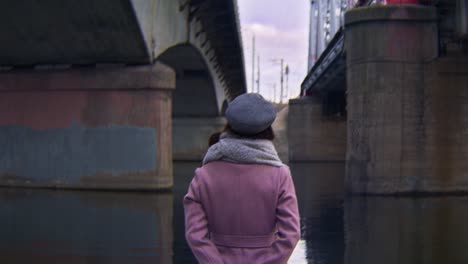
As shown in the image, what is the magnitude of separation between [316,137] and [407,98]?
86.3ft

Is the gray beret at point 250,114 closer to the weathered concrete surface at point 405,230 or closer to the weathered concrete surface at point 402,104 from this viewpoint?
the weathered concrete surface at point 405,230

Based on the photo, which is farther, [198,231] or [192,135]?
[192,135]

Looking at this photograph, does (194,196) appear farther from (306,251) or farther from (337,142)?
(337,142)

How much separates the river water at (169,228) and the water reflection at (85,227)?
1 centimetres

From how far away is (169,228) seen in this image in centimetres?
1181

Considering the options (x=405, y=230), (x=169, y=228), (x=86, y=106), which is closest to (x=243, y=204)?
(x=169, y=228)

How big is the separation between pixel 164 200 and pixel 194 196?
42.9ft

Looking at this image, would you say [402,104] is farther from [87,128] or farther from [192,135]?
[192,135]

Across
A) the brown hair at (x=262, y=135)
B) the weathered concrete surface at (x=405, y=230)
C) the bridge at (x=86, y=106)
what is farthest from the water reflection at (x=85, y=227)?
the brown hair at (x=262, y=135)

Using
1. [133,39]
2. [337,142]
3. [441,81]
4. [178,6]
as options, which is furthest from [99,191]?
[337,142]

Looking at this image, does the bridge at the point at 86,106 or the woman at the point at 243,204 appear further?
the bridge at the point at 86,106

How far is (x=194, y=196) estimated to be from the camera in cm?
330

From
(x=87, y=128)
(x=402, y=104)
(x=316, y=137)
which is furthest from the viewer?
(x=316, y=137)

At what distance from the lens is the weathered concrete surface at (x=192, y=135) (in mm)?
40344
